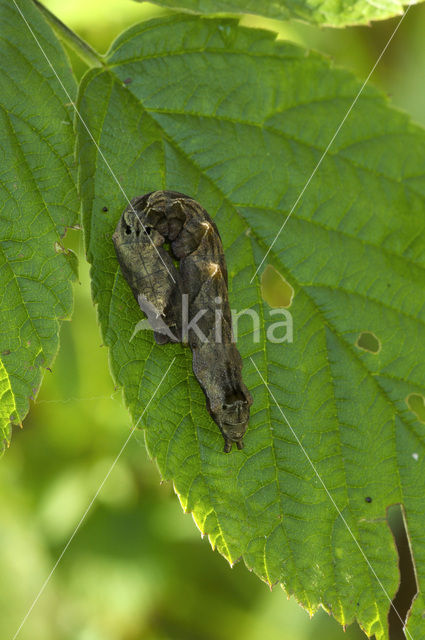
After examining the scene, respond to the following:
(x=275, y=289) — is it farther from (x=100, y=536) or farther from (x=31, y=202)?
(x=100, y=536)

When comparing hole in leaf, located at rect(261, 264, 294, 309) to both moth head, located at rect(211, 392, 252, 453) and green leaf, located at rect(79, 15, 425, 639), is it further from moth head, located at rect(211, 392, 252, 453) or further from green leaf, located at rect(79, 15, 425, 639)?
moth head, located at rect(211, 392, 252, 453)

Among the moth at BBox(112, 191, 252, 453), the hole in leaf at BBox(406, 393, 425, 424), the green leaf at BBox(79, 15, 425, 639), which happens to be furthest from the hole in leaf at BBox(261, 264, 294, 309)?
the hole in leaf at BBox(406, 393, 425, 424)

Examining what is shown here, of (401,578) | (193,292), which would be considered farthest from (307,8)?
(401,578)

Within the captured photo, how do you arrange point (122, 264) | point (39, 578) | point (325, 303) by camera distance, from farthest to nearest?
point (39, 578)
point (325, 303)
point (122, 264)

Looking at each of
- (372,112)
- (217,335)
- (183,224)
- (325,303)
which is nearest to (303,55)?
(372,112)

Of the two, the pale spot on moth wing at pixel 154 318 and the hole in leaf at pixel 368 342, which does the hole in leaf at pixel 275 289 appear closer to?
the hole in leaf at pixel 368 342

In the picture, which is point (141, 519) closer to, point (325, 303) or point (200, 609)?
point (200, 609)
